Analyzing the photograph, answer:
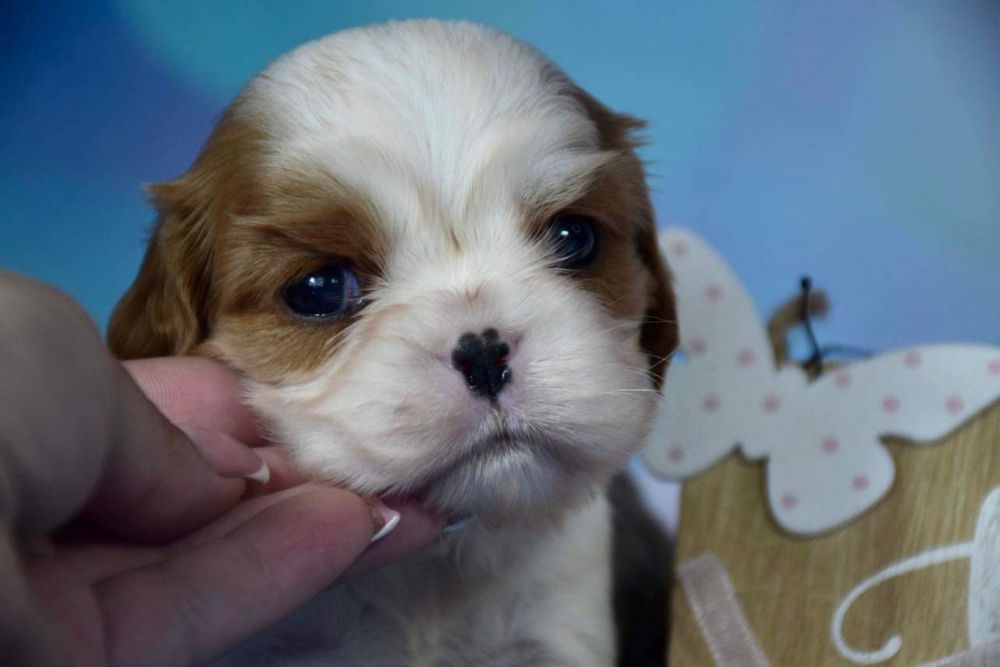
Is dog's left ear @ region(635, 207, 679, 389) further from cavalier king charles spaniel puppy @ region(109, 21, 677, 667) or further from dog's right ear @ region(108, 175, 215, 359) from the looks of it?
dog's right ear @ region(108, 175, 215, 359)

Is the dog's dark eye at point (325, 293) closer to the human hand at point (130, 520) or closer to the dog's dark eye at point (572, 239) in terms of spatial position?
the human hand at point (130, 520)

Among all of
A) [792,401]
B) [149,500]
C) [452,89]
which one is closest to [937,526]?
[792,401]

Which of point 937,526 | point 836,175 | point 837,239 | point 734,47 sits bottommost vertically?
point 937,526

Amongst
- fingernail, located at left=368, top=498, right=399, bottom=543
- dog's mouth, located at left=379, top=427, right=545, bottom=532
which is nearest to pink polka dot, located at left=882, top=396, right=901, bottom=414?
dog's mouth, located at left=379, top=427, right=545, bottom=532

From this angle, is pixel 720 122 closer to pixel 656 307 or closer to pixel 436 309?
pixel 656 307

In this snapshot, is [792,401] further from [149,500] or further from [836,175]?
[149,500]

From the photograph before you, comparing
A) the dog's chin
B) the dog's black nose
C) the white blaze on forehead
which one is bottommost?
the dog's chin
